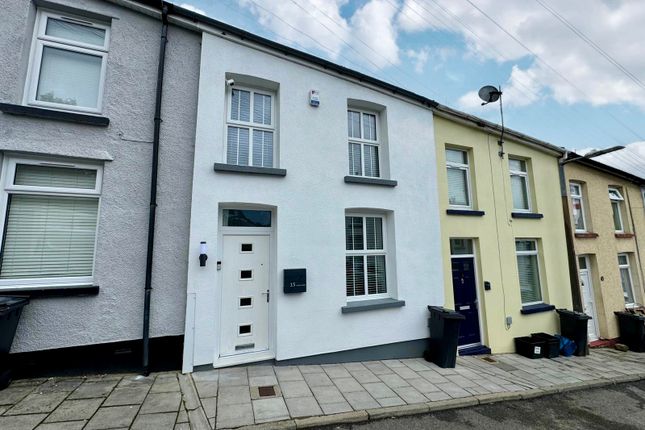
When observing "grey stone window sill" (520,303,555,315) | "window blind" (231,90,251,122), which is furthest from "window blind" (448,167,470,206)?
"window blind" (231,90,251,122)

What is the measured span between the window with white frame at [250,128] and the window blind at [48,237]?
225 centimetres

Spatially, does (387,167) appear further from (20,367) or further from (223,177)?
(20,367)

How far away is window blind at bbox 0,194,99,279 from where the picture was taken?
12.4 feet

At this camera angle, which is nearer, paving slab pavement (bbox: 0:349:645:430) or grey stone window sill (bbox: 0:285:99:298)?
paving slab pavement (bbox: 0:349:645:430)

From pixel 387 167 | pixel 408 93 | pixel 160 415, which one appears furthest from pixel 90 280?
pixel 408 93

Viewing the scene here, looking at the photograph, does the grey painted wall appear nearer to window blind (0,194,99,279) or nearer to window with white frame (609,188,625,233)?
window blind (0,194,99,279)

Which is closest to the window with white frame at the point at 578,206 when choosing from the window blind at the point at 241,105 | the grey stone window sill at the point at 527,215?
the grey stone window sill at the point at 527,215

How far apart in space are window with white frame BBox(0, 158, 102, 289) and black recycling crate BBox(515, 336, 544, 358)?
8.98 metres

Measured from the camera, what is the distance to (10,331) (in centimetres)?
333

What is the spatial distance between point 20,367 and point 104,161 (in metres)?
2.85

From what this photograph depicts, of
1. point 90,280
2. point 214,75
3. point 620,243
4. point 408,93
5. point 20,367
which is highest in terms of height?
point 408,93

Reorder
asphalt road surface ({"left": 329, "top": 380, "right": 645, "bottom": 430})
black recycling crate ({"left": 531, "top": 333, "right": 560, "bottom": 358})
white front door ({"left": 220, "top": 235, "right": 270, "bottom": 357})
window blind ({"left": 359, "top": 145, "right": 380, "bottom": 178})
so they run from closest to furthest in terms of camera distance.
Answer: asphalt road surface ({"left": 329, "top": 380, "right": 645, "bottom": 430}) < white front door ({"left": 220, "top": 235, "right": 270, "bottom": 357}) < window blind ({"left": 359, "top": 145, "right": 380, "bottom": 178}) < black recycling crate ({"left": 531, "top": 333, "right": 560, "bottom": 358})

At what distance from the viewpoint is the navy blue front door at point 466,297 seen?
21.7 feet

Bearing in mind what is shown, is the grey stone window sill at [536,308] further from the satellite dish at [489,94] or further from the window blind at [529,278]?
the satellite dish at [489,94]
